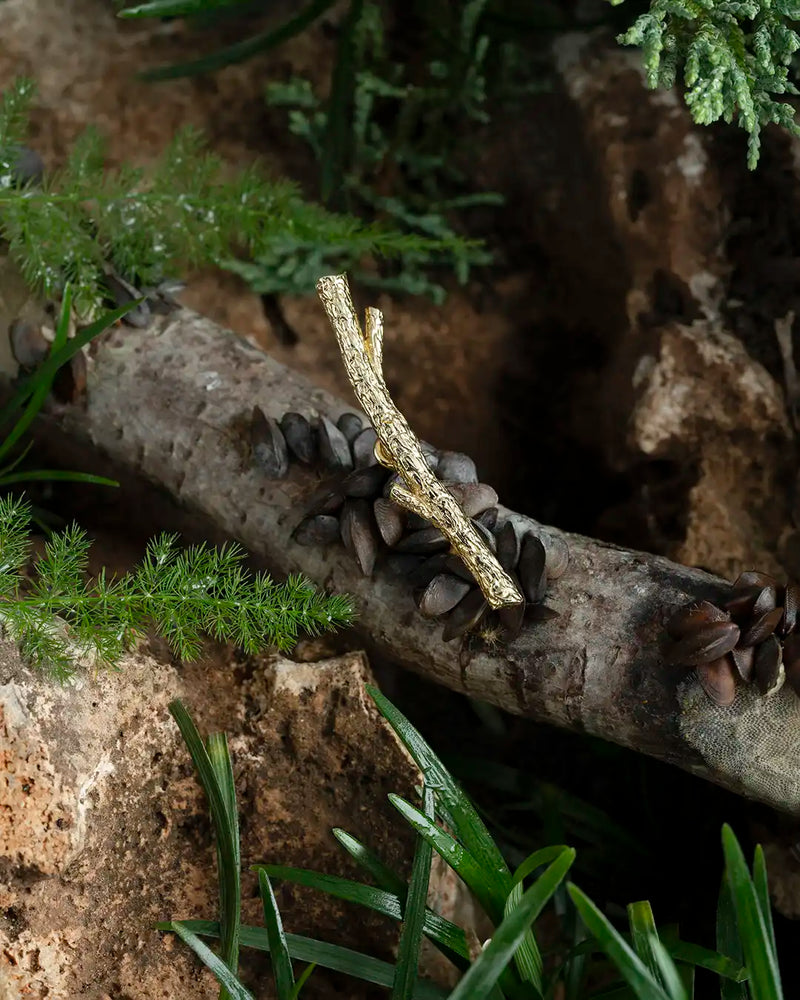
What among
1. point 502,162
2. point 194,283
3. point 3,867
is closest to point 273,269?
point 194,283

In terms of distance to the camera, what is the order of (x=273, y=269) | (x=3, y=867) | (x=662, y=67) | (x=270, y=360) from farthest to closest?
(x=273, y=269) → (x=270, y=360) → (x=662, y=67) → (x=3, y=867)

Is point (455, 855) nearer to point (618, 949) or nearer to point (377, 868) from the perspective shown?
point (377, 868)

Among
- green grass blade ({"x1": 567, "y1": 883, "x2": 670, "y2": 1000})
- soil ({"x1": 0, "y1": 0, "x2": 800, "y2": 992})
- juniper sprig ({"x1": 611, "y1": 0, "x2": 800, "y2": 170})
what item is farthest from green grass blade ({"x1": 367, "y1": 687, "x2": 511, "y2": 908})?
juniper sprig ({"x1": 611, "y1": 0, "x2": 800, "y2": 170})

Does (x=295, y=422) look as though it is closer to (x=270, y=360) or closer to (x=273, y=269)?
(x=270, y=360)

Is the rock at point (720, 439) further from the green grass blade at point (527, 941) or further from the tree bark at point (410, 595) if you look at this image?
the green grass blade at point (527, 941)

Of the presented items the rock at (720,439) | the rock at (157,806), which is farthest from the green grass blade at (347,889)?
the rock at (720,439)

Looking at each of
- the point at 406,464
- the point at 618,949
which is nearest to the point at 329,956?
the point at 618,949
